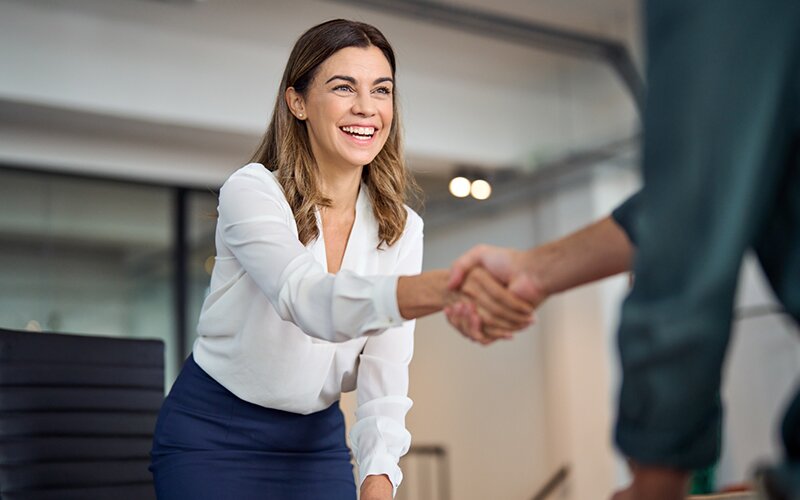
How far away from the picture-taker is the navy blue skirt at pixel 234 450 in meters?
1.71

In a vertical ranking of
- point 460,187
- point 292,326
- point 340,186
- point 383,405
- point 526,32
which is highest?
point 526,32

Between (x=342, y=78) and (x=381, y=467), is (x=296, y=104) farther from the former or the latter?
(x=381, y=467)

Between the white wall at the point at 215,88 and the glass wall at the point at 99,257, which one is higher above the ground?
the white wall at the point at 215,88

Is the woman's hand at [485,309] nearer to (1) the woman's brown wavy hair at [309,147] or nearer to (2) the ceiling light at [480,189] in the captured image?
(1) the woman's brown wavy hair at [309,147]

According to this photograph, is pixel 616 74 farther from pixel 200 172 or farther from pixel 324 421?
pixel 324 421

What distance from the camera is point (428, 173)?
21.5 feet

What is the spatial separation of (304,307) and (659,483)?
2.38 ft

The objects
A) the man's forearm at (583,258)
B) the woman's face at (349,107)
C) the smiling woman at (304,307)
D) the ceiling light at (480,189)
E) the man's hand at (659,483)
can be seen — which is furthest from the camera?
the ceiling light at (480,189)

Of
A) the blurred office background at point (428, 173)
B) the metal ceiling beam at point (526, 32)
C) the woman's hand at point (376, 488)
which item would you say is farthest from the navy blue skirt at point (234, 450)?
the metal ceiling beam at point (526, 32)

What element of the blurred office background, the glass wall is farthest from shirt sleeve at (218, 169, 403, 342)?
the glass wall

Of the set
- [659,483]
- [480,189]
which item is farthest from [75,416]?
[480,189]

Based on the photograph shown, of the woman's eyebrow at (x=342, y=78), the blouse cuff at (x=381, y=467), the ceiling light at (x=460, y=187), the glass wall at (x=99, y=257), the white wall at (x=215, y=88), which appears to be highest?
the white wall at (x=215, y=88)

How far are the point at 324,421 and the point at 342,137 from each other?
0.53 meters

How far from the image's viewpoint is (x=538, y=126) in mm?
7309
